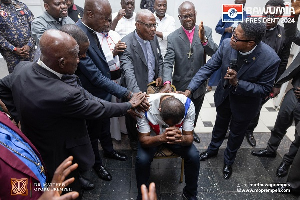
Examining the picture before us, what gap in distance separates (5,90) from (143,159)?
1418mm

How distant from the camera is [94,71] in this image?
247 centimetres

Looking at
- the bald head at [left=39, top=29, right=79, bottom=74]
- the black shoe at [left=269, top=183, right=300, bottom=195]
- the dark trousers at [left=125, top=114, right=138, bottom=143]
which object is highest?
the bald head at [left=39, top=29, right=79, bottom=74]

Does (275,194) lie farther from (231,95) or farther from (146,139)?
(146,139)

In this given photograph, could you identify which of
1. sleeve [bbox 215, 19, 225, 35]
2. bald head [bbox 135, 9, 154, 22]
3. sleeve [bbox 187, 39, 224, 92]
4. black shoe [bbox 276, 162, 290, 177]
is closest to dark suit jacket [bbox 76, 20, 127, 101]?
bald head [bbox 135, 9, 154, 22]

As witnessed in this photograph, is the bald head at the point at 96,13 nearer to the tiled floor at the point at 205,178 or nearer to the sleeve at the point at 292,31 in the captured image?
the tiled floor at the point at 205,178

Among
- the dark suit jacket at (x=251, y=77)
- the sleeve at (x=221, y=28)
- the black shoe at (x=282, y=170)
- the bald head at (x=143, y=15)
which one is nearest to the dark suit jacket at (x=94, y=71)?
the bald head at (x=143, y=15)

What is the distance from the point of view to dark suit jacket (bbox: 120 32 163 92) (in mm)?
2842

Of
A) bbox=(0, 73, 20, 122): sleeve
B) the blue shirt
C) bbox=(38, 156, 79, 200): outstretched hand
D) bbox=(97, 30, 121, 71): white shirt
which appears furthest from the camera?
bbox=(97, 30, 121, 71): white shirt

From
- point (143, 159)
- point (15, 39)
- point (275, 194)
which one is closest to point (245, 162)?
point (275, 194)

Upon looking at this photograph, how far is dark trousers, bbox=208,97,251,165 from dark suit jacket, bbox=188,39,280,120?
0.32ft

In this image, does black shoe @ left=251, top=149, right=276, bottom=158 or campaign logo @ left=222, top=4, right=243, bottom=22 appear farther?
campaign logo @ left=222, top=4, right=243, bottom=22

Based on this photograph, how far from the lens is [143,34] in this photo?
2.87 m

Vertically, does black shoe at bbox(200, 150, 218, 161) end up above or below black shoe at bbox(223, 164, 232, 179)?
above

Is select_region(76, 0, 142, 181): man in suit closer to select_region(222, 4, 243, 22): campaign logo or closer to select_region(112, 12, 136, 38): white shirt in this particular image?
select_region(112, 12, 136, 38): white shirt
